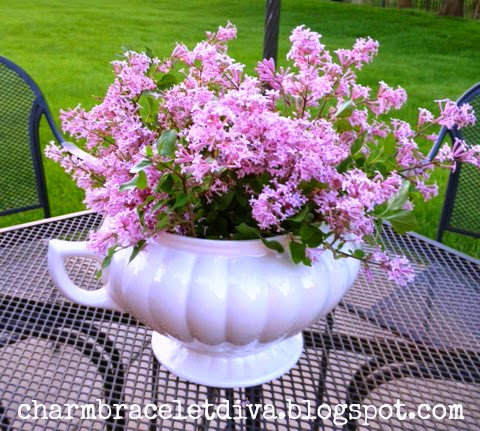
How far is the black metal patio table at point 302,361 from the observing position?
75 centimetres

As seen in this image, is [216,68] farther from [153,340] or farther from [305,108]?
[153,340]

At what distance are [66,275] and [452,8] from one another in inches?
326

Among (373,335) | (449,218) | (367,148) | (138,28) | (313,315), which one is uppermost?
(367,148)

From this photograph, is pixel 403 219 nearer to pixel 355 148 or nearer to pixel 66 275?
pixel 355 148

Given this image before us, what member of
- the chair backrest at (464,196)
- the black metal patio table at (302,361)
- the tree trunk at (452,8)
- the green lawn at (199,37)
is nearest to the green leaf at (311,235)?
the black metal patio table at (302,361)

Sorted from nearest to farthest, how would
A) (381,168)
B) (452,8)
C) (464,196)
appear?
(381,168) → (464,196) → (452,8)

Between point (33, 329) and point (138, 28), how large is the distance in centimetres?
628

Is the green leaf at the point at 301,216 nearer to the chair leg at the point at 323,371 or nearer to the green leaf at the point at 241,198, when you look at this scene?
the green leaf at the point at 241,198

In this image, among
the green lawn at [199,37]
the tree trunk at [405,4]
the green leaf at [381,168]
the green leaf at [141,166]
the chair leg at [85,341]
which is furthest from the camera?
the tree trunk at [405,4]

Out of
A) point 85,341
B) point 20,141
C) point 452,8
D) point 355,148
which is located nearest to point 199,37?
point 452,8

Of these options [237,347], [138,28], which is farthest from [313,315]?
[138,28]

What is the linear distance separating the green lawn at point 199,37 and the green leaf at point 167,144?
2.55 m

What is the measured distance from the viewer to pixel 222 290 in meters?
0.65

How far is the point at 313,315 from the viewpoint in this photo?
0.71 m
